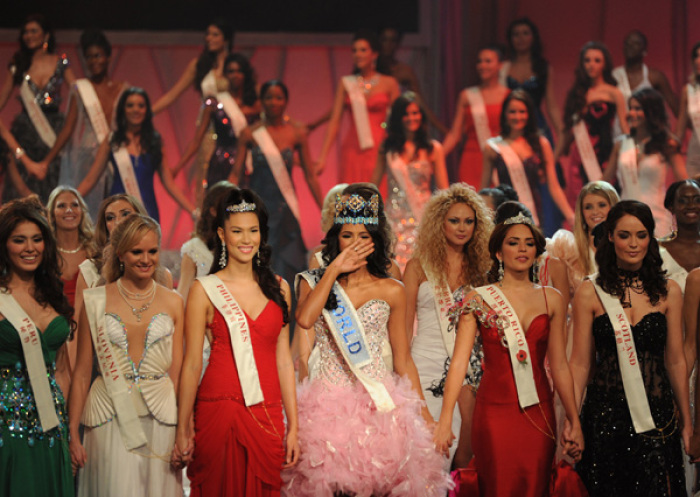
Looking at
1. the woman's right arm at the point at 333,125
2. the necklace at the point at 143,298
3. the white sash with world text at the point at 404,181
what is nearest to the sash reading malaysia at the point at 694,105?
the white sash with world text at the point at 404,181

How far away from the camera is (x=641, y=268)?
396cm

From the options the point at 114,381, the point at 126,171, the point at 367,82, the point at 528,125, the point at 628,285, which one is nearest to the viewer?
the point at 114,381

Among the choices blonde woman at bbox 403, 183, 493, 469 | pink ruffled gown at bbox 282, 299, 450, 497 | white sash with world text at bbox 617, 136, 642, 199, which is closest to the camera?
pink ruffled gown at bbox 282, 299, 450, 497

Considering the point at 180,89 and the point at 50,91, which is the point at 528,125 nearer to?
the point at 180,89

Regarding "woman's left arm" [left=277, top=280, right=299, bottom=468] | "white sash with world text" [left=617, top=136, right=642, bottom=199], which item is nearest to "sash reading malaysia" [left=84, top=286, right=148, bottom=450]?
"woman's left arm" [left=277, top=280, right=299, bottom=468]

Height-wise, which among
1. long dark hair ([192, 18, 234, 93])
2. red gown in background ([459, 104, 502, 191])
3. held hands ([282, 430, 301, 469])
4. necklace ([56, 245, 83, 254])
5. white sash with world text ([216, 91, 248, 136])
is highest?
long dark hair ([192, 18, 234, 93])

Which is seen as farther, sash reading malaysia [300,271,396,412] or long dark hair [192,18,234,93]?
long dark hair [192,18,234,93]

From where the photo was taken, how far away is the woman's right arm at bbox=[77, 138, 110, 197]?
27.0 ft

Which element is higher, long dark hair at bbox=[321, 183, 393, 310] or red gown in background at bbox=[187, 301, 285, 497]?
long dark hair at bbox=[321, 183, 393, 310]

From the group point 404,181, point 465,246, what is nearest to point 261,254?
point 465,246

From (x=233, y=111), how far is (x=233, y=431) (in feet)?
17.1

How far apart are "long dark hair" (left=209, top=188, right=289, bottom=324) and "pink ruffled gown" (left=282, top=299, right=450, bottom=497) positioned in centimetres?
39

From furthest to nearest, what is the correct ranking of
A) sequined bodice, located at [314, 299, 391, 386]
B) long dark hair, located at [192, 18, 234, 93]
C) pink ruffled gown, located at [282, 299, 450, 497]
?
1. long dark hair, located at [192, 18, 234, 93]
2. sequined bodice, located at [314, 299, 391, 386]
3. pink ruffled gown, located at [282, 299, 450, 497]

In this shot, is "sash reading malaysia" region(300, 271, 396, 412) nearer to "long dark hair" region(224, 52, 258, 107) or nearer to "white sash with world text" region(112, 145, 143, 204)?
"white sash with world text" region(112, 145, 143, 204)
